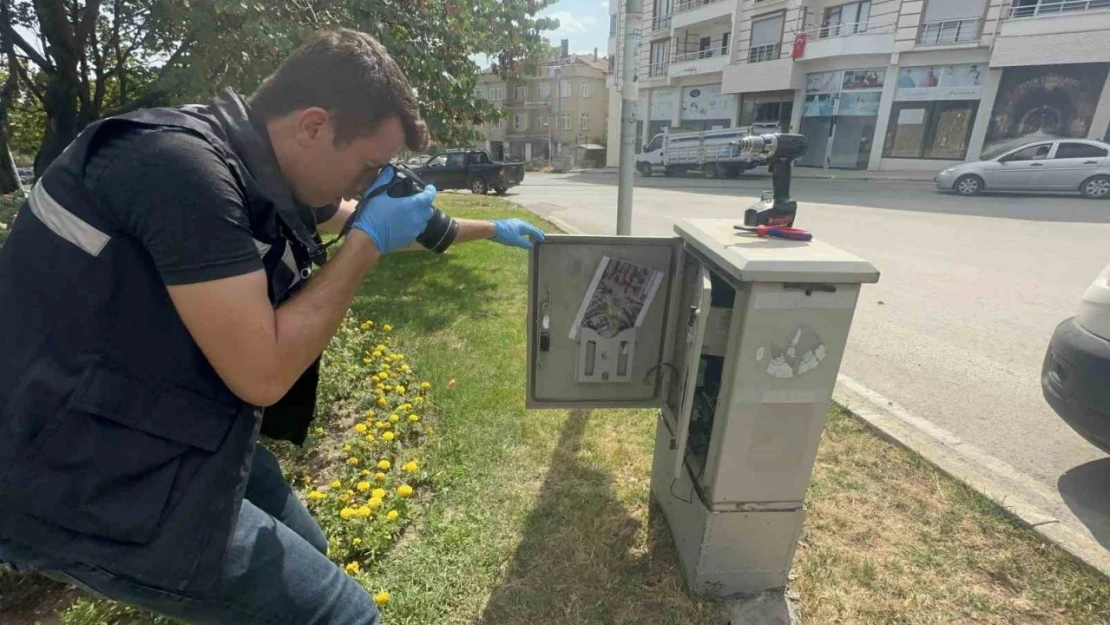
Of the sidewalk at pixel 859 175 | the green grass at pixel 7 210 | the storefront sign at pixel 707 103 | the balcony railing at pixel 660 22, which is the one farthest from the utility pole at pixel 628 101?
the balcony railing at pixel 660 22

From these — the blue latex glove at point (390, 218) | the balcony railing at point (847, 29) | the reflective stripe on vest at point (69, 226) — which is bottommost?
the blue latex glove at point (390, 218)

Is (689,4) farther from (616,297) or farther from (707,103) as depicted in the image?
(616,297)

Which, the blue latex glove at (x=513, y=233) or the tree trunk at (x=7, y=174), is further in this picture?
the tree trunk at (x=7, y=174)

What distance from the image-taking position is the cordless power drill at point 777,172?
2152 mm

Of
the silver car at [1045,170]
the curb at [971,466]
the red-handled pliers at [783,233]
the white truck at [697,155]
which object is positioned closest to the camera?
the red-handled pliers at [783,233]

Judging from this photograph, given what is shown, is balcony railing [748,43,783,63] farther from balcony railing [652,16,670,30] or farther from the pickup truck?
the pickup truck

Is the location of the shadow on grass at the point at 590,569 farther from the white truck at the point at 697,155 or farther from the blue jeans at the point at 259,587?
the white truck at the point at 697,155

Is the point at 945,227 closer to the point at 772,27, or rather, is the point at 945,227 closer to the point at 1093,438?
the point at 1093,438

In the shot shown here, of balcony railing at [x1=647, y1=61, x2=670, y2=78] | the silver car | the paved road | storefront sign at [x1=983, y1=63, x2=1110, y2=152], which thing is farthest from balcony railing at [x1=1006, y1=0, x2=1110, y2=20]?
balcony railing at [x1=647, y1=61, x2=670, y2=78]

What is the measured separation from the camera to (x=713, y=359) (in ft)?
7.57

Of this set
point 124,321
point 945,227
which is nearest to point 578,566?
point 124,321

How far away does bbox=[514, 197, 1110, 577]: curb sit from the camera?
228 centimetres

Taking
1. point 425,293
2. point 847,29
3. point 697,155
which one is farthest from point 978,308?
point 847,29

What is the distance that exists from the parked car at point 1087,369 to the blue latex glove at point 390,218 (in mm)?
2791
